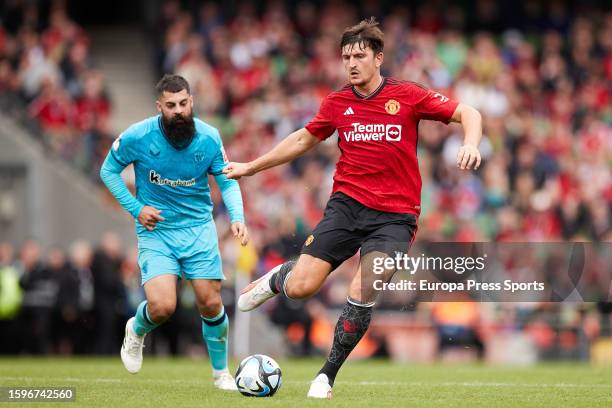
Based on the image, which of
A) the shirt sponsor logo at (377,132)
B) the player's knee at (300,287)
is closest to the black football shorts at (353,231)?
the player's knee at (300,287)

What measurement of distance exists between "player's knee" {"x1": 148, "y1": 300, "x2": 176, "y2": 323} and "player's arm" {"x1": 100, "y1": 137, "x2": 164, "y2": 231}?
2.18ft

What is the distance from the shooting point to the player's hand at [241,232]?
1067 cm

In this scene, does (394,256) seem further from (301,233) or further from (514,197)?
(514,197)

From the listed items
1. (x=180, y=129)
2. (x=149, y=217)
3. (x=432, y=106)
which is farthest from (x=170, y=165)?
(x=432, y=106)

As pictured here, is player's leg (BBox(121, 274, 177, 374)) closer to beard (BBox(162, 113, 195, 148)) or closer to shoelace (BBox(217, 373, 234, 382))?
shoelace (BBox(217, 373, 234, 382))

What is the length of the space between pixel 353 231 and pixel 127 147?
2193mm

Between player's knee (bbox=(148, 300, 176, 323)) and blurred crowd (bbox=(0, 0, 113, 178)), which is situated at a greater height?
blurred crowd (bbox=(0, 0, 113, 178))

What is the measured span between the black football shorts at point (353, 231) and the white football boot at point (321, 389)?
36.7 inches

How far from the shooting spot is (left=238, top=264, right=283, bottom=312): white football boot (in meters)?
10.9

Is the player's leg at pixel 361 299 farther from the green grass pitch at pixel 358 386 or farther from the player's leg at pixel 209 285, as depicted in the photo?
the player's leg at pixel 209 285

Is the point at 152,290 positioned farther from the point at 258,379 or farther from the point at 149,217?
the point at 258,379

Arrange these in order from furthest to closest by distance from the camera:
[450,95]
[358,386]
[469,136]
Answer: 1. [450,95]
2. [358,386]
3. [469,136]

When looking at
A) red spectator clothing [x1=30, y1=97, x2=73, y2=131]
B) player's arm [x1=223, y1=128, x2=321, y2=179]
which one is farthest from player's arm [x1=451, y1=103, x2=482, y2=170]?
red spectator clothing [x1=30, y1=97, x2=73, y2=131]

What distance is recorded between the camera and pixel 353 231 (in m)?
10.3
